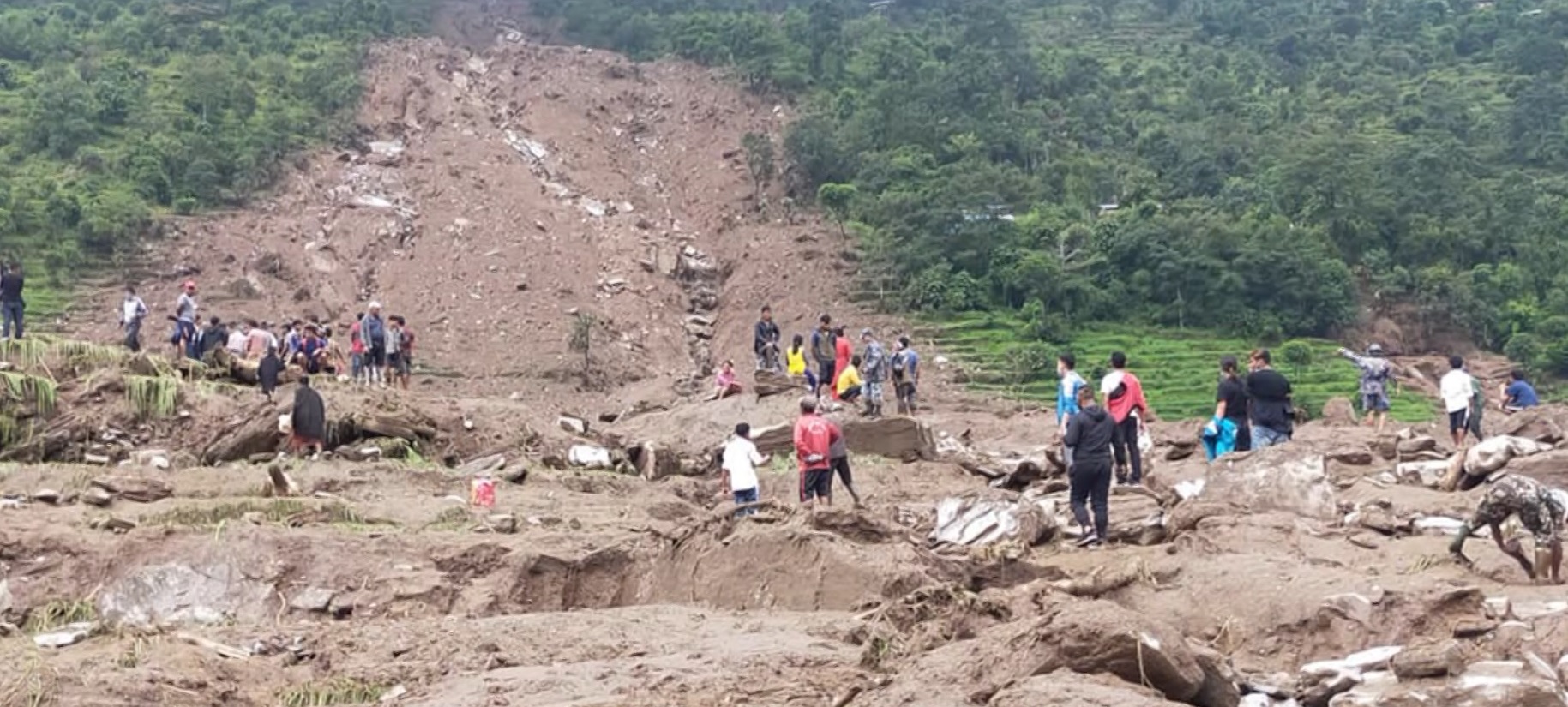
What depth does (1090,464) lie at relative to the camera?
14.1m

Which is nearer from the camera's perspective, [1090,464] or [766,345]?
[1090,464]

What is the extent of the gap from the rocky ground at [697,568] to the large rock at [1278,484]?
31mm

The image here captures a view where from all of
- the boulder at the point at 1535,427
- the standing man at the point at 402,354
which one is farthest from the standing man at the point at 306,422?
the boulder at the point at 1535,427

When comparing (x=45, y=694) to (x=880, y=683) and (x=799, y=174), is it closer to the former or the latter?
(x=880, y=683)

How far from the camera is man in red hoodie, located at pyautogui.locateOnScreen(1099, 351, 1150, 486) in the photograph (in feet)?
52.6

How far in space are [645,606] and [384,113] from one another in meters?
40.4

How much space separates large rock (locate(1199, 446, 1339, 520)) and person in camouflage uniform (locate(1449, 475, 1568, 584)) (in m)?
2.94

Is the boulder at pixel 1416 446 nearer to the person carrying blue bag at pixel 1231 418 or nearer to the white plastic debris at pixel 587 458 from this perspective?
the person carrying blue bag at pixel 1231 418

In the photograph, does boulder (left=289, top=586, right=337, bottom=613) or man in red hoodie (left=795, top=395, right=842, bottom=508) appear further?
man in red hoodie (left=795, top=395, right=842, bottom=508)

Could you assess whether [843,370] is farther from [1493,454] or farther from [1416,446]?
[1493,454]

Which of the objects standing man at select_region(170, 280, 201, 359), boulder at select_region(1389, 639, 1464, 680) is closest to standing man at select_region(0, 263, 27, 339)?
standing man at select_region(170, 280, 201, 359)

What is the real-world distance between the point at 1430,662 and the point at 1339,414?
1554 centimetres

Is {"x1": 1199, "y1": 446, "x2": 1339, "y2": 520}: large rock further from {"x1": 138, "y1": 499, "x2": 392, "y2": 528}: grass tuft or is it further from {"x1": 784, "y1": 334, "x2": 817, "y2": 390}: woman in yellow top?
{"x1": 784, "y1": 334, "x2": 817, "y2": 390}: woman in yellow top

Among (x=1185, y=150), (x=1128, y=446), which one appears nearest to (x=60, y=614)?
(x=1128, y=446)
